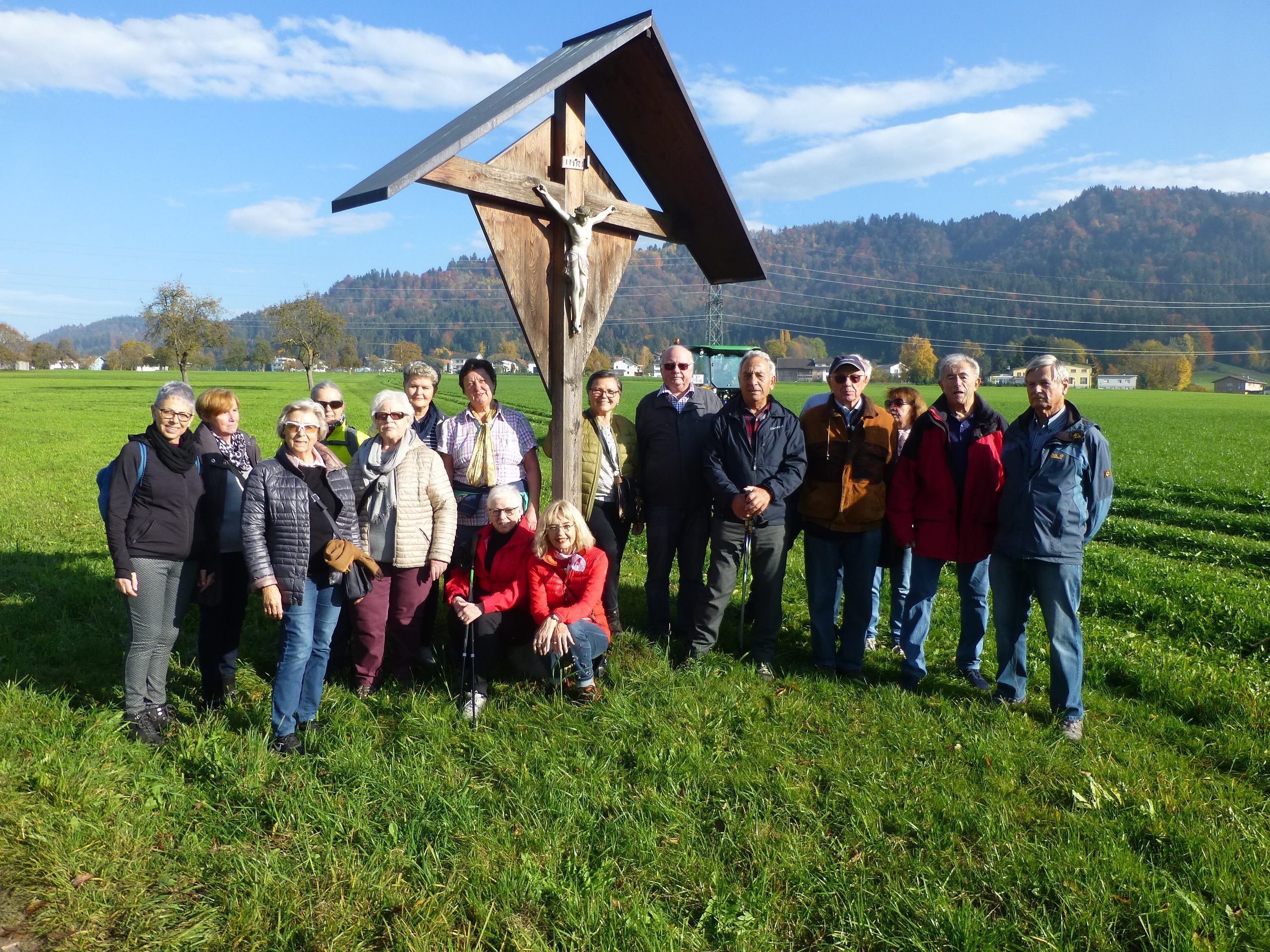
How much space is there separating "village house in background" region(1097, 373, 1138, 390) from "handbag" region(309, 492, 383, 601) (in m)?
133

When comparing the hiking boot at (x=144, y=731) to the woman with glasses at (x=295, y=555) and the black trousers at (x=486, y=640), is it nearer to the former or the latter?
the woman with glasses at (x=295, y=555)

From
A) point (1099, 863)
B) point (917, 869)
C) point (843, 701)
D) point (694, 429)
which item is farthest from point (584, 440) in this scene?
point (1099, 863)

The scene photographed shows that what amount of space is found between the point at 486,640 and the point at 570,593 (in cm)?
59

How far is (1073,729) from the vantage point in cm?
445

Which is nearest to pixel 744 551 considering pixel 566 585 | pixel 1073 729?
pixel 566 585

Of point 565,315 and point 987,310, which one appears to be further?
point 987,310

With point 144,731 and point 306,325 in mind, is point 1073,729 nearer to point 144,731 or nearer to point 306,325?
point 144,731

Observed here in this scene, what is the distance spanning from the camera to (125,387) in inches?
2185

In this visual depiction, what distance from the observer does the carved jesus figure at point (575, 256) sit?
457cm

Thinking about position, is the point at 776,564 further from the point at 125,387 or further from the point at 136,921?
A: the point at 125,387

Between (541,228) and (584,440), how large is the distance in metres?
1.60

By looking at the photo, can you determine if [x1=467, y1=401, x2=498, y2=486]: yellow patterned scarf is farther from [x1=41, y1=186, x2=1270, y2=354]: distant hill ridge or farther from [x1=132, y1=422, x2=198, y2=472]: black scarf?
[x1=41, y1=186, x2=1270, y2=354]: distant hill ridge

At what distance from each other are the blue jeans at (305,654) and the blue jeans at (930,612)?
11.9 feet

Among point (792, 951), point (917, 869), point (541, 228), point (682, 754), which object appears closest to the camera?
point (792, 951)
